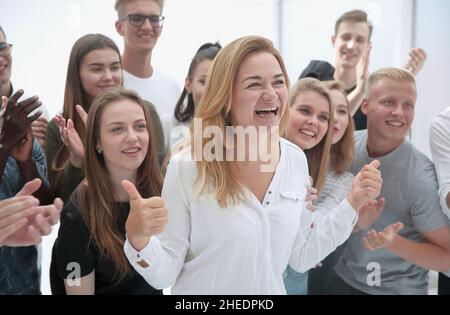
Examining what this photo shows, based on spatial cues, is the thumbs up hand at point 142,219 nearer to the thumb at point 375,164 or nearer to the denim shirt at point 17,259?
the denim shirt at point 17,259

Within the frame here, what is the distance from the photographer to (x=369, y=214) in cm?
156

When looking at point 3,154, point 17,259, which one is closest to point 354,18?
point 3,154

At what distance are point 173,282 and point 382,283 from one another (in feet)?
2.25

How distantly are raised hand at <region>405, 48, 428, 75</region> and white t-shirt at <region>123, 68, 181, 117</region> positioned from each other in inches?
28.1

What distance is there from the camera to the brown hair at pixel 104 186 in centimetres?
→ 140

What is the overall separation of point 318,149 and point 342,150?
9 cm

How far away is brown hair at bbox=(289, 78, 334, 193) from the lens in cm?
151

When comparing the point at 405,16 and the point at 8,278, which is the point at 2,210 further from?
the point at 405,16

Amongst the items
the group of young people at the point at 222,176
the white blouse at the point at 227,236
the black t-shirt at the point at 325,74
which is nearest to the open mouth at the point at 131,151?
the group of young people at the point at 222,176

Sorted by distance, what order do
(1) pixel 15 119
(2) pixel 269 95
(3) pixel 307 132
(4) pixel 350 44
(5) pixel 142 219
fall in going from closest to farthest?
1. (5) pixel 142 219
2. (2) pixel 269 95
3. (1) pixel 15 119
4. (3) pixel 307 132
5. (4) pixel 350 44

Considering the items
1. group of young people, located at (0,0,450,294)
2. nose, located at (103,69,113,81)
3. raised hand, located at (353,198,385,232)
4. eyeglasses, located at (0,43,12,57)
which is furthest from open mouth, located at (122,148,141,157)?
raised hand, located at (353,198,385,232)

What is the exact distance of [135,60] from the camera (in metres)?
1.52

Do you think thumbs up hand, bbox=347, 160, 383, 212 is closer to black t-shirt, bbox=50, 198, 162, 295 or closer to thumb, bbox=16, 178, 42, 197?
black t-shirt, bbox=50, 198, 162, 295

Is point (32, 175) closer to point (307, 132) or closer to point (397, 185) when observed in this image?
point (307, 132)
